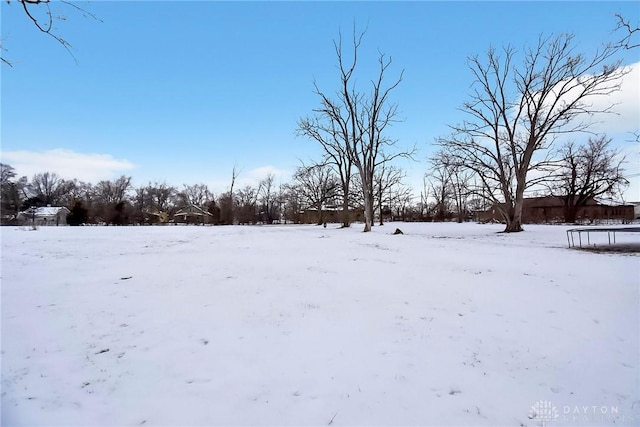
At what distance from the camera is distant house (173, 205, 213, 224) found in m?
62.3

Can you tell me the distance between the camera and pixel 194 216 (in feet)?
228

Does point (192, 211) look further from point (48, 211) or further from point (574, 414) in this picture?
point (574, 414)

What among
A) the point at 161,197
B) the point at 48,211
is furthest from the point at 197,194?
the point at 48,211

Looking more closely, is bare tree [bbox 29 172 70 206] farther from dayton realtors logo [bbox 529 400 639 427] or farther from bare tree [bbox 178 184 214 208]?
dayton realtors logo [bbox 529 400 639 427]

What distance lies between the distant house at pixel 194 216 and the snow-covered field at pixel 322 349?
55.3 metres

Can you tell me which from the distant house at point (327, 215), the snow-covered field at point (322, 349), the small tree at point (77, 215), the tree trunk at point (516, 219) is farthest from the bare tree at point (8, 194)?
the tree trunk at point (516, 219)

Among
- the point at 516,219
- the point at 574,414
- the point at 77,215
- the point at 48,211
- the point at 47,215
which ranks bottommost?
the point at 574,414

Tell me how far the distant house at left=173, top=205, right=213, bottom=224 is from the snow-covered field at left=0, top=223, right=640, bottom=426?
5533 cm

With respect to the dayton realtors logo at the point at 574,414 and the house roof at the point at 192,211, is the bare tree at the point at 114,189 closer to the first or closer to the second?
the house roof at the point at 192,211

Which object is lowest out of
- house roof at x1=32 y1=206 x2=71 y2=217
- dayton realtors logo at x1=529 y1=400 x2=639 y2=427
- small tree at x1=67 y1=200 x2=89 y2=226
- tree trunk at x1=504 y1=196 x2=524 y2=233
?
dayton realtors logo at x1=529 y1=400 x2=639 y2=427

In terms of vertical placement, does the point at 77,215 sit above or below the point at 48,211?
below

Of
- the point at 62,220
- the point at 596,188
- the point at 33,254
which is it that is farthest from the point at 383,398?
the point at 62,220

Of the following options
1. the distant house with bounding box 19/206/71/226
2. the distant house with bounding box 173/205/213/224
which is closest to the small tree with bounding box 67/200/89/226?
the distant house with bounding box 19/206/71/226

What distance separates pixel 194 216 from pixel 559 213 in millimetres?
68860
